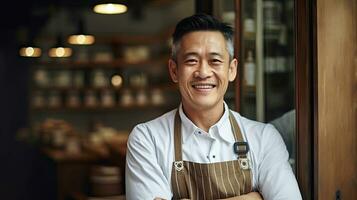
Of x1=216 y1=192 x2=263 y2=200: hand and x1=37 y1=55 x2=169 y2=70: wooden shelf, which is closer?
x1=216 y1=192 x2=263 y2=200: hand

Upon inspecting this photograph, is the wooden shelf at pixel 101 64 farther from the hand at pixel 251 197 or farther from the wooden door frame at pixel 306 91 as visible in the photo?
the hand at pixel 251 197

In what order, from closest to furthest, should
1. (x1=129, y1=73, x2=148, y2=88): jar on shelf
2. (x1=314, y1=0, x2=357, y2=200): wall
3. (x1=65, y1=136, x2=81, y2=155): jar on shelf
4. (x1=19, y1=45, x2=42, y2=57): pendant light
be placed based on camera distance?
(x1=314, y1=0, x2=357, y2=200): wall, (x1=65, y1=136, x2=81, y2=155): jar on shelf, (x1=19, y1=45, x2=42, y2=57): pendant light, (x1=129, y1=73, x2=148, y2=88): jar on shelf

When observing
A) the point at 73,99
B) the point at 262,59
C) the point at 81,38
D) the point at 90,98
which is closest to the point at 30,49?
the point at 81,38

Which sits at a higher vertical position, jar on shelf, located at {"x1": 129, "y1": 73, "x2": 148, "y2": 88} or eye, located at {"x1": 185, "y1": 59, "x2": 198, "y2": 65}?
eye, located at {"x1": 185, "y1": 59, "x2": 198, "y2": 65}

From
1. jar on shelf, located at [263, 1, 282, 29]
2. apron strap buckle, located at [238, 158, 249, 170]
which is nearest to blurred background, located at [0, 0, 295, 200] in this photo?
jar on shelf, located at [263, 1, 282, 29]

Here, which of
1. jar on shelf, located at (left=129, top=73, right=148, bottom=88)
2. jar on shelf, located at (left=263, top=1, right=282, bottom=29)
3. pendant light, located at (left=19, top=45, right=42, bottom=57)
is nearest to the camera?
jar on shelf, located at (left=263, top=1, right=282, bottom=29)

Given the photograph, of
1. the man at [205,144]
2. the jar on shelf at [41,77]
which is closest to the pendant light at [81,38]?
A: the jar on shelf at [41,77]

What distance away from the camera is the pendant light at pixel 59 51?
5672 millimetres

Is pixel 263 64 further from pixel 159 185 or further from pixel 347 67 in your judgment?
pixel 159 185

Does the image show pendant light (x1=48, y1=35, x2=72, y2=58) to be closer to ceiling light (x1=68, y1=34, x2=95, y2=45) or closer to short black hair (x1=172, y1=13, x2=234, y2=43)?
ceiling light (x1=68, y1=34, x2=95, y2=45)

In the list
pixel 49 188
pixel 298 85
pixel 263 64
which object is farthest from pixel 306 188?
pixel 49 188

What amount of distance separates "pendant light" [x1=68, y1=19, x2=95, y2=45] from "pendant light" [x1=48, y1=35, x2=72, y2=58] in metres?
0.10

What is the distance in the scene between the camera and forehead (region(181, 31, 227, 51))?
2.23m

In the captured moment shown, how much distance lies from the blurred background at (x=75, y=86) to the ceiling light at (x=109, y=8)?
15 mm
